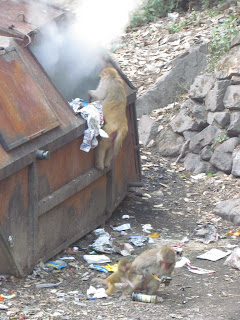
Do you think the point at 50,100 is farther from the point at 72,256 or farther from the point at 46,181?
the point at 72,256

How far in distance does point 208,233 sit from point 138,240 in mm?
832

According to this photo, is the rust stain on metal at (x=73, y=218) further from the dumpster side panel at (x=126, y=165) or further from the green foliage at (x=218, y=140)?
the green foliage at (x=218, y=140)

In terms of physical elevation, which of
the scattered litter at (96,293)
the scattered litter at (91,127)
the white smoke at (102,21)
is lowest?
the scattered litter at (96,293)

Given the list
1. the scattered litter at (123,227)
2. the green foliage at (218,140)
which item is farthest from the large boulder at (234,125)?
the scattered litter at (123,227)

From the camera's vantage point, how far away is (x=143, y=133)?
10289 mm

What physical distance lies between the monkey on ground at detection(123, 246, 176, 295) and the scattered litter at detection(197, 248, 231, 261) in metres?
1.17

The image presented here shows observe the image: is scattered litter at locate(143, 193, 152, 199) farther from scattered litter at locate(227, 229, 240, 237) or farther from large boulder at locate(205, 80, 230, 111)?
large boulder at locate(205, 80, 230, 111)

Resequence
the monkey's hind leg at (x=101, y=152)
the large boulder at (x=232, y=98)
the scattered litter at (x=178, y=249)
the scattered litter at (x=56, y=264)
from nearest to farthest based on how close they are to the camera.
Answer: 1. the scattered litter at (x=56, y=264)
2. the scattered litter at (x=178, y=249)
3. the monkey's hind leg at (x=101, y=152)
4. the large boulder at (x=232, y=98)

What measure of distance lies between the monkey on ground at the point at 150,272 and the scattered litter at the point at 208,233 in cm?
171

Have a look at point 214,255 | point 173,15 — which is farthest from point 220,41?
point 214,255

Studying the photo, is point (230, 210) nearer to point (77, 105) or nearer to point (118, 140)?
point (118, 140)

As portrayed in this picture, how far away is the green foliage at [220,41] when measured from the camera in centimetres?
1020

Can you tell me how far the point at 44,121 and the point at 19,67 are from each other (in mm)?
565

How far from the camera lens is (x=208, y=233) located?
274 inches
